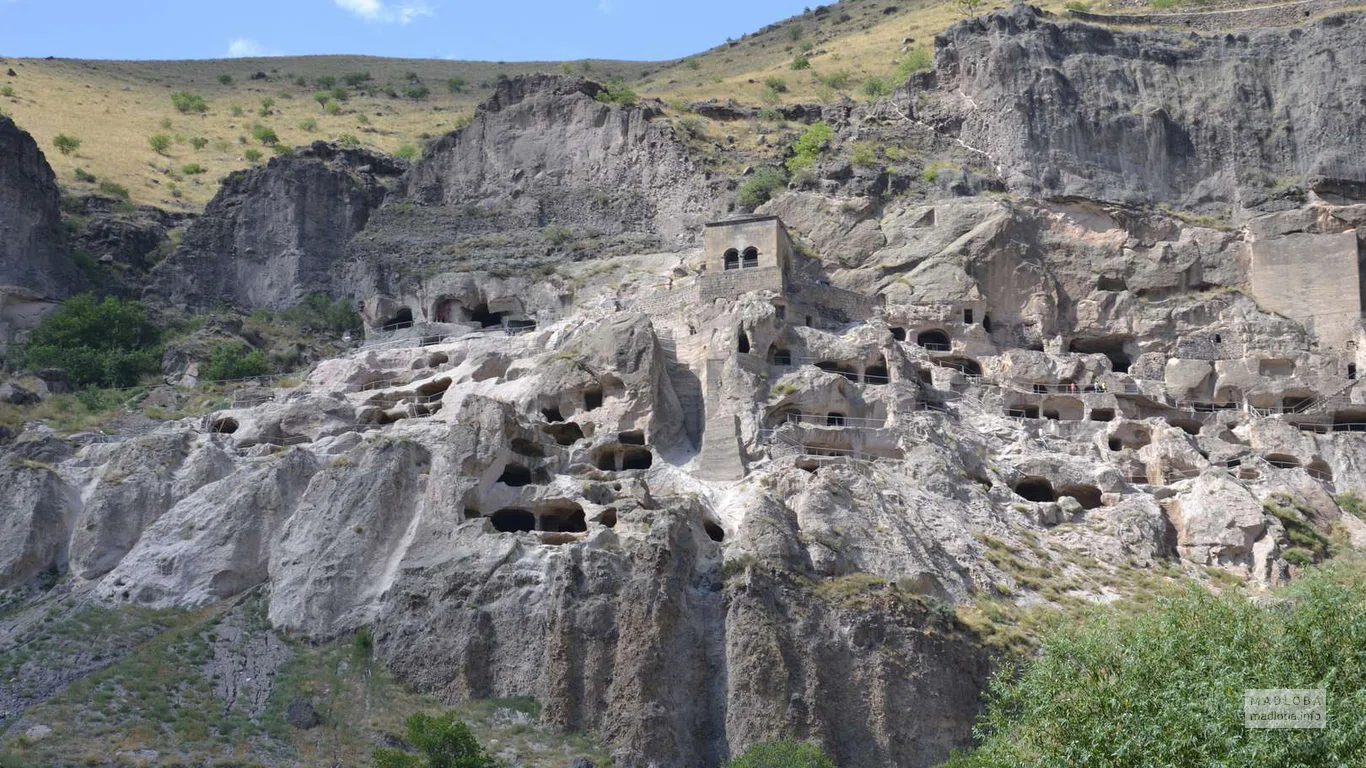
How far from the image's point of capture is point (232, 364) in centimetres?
6172

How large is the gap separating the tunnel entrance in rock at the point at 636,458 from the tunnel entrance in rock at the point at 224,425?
1317 centimetres

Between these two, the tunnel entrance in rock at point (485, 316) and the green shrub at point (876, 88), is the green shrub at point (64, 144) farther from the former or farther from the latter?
the green shrub at point (876, 88)

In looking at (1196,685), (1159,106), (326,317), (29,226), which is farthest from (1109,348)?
(29,226)

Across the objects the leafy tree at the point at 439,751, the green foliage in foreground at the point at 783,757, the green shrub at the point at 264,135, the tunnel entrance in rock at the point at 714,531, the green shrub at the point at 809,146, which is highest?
the green shrub at the point at 264,135

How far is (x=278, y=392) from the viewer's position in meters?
57.3

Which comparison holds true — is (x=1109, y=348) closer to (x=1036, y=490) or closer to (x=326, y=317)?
(x=1036, y=490)

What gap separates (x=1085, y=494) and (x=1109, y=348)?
11.7 meters

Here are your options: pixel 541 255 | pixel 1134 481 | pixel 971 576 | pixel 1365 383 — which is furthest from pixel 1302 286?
pixel 541 255

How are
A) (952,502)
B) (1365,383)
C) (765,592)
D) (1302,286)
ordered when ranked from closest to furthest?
(765,592)
(952,502)
(1365,383)
(1302,286)

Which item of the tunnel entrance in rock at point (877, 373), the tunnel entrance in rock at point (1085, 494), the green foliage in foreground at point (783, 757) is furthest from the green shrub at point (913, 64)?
the green foliage in foreground at point (783, 757)

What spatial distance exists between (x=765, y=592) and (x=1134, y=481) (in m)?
16.8

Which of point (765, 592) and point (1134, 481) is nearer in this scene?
point (765, 592)

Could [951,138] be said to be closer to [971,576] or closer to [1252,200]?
[1252,200]

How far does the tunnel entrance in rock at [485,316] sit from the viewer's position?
212 feet
